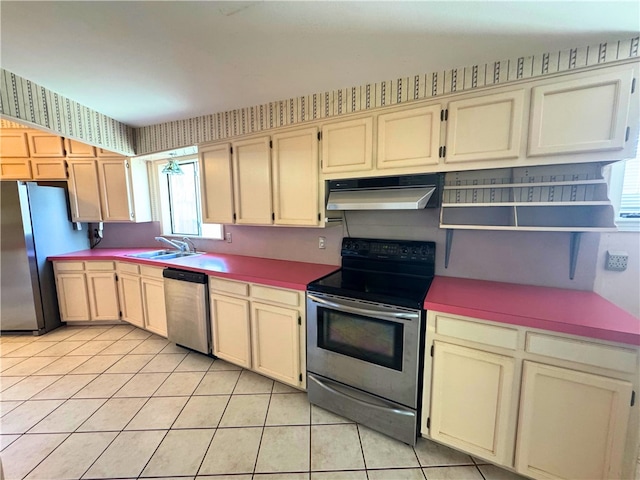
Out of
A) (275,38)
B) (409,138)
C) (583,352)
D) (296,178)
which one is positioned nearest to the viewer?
(583,352)

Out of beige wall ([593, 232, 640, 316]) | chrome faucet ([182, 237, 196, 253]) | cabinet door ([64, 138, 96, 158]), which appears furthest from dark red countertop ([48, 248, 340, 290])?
beige wall ([593, 232, 640, 316])

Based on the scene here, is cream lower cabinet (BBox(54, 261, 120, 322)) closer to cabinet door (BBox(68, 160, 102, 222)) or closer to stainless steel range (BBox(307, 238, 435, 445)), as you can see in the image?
cabinet door (BBox(68, 160, 102, 222))

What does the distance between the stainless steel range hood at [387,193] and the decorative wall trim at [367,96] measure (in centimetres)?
53

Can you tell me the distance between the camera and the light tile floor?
146cm

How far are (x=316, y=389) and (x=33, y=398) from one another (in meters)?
2.21

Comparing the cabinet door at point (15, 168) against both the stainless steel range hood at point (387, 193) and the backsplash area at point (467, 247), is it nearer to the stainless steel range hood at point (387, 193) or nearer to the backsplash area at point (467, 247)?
the backsplash area at point (467, 247)

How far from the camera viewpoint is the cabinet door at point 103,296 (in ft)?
10.2

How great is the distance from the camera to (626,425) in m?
1.16

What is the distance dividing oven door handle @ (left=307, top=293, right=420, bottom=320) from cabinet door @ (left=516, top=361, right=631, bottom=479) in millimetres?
597

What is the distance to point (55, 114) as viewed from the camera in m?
2.12

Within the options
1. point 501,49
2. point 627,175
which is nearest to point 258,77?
point 501,49

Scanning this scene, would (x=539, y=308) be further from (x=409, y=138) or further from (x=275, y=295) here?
(x=275, y=295)

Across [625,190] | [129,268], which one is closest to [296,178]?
[625,190]

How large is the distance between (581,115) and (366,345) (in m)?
1.77
